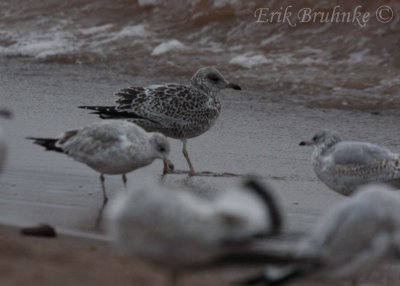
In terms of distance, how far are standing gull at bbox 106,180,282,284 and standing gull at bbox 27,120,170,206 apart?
3.23 metres

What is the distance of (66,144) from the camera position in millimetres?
7914

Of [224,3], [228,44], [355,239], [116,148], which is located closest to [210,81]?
[116,148]

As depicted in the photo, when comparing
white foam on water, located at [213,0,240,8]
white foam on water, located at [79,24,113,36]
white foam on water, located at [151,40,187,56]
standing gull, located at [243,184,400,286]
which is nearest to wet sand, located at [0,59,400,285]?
standing gull, located at [243,184,400,286]

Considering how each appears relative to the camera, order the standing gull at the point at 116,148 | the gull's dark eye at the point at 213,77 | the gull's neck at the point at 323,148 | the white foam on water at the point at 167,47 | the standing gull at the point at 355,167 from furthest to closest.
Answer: the white foam on water at the point at 167,47 → the gull's dark eye at the point at 213,77 → the gull's neck at the point at 323,148 → the standing gull at the point at 116,148 → the standing gull at the point at 355,167

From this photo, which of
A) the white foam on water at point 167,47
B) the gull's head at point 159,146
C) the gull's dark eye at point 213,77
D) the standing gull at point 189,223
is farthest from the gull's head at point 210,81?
the standing gull at point 189,223

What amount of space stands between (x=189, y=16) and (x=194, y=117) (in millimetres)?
5855

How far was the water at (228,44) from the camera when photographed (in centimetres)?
1239

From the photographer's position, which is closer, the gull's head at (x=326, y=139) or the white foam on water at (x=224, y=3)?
the gull's head at (x=326, y=139)

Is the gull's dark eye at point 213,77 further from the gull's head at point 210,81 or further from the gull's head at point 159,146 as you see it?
the gull's head at point 159,146

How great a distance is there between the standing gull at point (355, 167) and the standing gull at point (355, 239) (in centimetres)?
259

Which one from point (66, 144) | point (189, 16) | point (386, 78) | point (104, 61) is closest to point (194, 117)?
point (66, 144)

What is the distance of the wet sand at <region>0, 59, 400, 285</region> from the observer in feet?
20.8

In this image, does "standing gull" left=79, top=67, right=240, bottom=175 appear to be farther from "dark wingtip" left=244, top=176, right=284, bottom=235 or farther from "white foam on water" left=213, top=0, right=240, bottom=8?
"dark wingtip" left=244, top=176, right=284, bottom=235

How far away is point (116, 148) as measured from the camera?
760 centimetres
